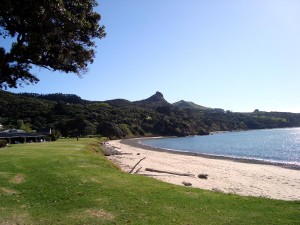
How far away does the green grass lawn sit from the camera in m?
12.9

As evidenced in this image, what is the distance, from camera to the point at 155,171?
33.9 m

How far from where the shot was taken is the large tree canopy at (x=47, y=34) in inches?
507

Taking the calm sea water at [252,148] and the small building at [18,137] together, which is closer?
the calm sea water at [252,148]

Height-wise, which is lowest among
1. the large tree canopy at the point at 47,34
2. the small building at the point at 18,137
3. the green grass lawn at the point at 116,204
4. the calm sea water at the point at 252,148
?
the calm sea water at the point at 252,148

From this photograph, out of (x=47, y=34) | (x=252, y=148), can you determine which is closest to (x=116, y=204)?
(x=47, y=34)

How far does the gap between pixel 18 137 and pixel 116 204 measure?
2807 inches

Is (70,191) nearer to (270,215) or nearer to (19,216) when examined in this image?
(19,216)

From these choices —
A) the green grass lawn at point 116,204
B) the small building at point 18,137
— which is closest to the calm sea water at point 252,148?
the green grass lawn at point 116,204

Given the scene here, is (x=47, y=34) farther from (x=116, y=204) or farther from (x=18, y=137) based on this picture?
(x=18, y=137)

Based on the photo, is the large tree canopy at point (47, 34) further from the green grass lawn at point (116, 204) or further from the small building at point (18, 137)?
the small building at point (18, 137)

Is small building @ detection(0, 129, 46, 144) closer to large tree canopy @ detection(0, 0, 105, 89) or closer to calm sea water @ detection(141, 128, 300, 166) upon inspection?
calm sea water @ detection(141, 128, 300, 166)

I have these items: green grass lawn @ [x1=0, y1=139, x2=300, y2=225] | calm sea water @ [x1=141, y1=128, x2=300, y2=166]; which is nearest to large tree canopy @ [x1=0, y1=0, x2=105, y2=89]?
green grass lawn @ [x1=0, y1=139, x2=300, y2=225]

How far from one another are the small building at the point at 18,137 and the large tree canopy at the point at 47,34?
63434 millimetres

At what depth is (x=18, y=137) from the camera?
3098 inches
